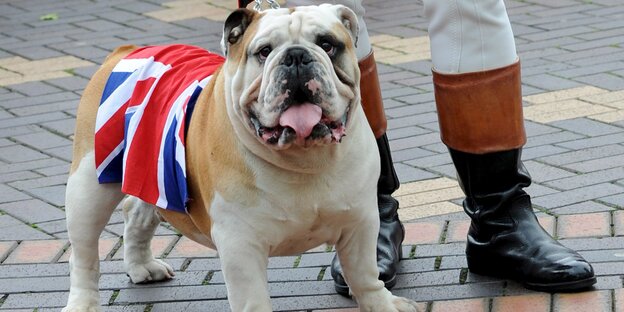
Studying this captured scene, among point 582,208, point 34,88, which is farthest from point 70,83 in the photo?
point 582,208

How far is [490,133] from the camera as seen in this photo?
364 centimetres

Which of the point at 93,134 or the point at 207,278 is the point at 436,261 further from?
the point at 93,134

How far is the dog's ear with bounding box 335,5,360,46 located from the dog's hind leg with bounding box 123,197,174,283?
116cm

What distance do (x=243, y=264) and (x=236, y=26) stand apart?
2.09ft

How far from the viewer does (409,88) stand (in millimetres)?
6242

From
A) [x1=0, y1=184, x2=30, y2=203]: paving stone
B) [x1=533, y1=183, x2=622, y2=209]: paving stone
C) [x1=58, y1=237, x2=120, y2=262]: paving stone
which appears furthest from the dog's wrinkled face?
[x1=0, y1=184, x2=30, y2=203]: paving stone

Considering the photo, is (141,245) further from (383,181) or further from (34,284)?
(383,181)

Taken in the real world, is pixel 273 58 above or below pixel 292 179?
above

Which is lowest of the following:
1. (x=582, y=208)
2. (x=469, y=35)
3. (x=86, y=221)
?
(x=582, y=208)

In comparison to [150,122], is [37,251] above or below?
below

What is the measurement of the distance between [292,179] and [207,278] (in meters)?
0.99

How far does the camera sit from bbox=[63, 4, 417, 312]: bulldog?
2.92 m

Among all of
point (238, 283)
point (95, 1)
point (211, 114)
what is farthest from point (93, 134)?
point (95, 1)

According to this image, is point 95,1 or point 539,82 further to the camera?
point 95,1
